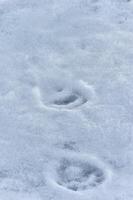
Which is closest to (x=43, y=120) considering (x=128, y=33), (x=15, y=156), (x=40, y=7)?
(x=15, y=156)

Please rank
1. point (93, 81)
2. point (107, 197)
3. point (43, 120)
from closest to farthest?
point (107, 197), point (43, 120), point (93, 81)

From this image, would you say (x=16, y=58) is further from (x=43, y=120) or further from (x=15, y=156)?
(x=15, y=156)

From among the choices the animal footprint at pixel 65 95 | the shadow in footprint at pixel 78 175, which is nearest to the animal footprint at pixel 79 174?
the shadow in footprint at pixel 78 175

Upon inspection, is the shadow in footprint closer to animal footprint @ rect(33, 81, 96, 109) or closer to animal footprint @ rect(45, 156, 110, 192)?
animal footprint @ rect(45, 156, 110, 192)

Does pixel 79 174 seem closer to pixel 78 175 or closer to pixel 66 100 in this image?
pixel 78 175

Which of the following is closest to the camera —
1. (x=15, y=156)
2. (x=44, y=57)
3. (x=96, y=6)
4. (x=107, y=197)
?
(x=107, y=197)

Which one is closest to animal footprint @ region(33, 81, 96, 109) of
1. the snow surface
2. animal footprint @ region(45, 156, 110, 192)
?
the snow surface

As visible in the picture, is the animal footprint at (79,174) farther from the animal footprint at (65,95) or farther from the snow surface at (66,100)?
the animal footprint at (65,95)
